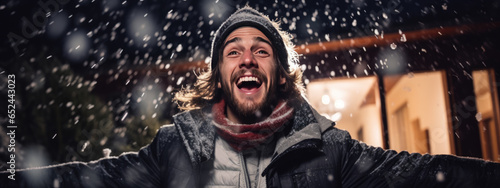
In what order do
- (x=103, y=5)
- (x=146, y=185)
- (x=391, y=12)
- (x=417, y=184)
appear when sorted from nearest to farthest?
(x=417, y=184), (x=146, y=185), (x=391, y=12), (x=103, y=5)

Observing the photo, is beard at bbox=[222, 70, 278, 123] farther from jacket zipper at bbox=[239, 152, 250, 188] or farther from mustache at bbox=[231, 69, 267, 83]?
jacket zipper at bbox=[239, 152, 250, 188]

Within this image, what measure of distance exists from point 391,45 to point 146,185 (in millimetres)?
6684

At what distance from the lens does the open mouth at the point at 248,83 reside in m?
2.56

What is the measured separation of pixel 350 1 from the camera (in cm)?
698

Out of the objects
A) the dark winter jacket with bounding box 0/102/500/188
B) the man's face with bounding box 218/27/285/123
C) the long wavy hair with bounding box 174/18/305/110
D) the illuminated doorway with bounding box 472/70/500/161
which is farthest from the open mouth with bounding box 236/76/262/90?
the illuminated doorway with bounding box 472/70/500/161

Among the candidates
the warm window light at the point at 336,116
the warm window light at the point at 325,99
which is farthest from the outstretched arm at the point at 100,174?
the warm window light at the point at 336,116

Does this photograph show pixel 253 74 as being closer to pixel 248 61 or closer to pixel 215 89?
pixel 248 61

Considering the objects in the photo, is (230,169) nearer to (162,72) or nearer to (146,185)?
(146,185)

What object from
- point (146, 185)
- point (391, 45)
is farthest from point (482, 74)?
point (146, 185)

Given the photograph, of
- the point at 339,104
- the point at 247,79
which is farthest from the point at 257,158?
the point at 339,104

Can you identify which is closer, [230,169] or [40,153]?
[230,169]

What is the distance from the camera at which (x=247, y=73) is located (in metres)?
2.54

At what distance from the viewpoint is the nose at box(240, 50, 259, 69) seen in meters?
2.53

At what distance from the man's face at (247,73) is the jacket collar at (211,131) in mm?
248
